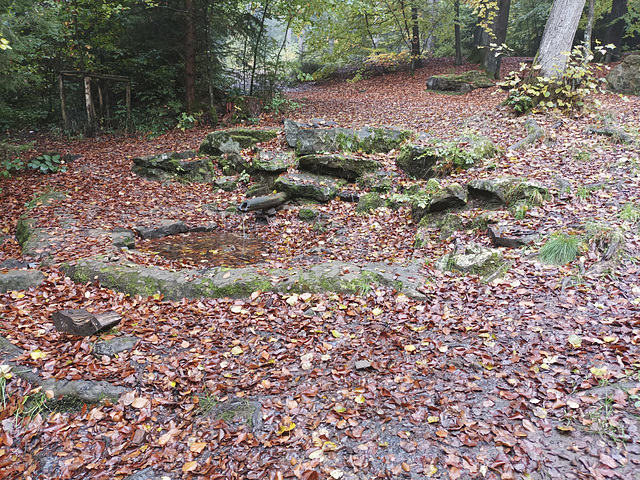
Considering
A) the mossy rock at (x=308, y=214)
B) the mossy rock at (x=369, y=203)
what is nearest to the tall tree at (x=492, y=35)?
the mossy rock at (x=369, y=203)

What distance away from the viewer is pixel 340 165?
9016 millimetres

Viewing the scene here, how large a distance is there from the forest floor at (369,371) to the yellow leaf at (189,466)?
4 centimetres

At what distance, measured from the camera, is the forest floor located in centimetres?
264

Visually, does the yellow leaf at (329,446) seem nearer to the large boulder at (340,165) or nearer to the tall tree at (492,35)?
the large boulder at (340,165)

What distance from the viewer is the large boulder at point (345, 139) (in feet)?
31.6

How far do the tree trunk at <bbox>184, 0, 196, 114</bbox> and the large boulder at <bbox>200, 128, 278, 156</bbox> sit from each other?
3.43 meters

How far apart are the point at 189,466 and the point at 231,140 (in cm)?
925

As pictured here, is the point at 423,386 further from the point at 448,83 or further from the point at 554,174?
the point at 448,83

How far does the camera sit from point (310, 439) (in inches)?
113

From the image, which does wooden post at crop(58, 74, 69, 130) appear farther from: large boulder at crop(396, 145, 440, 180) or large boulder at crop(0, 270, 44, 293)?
large boulder at crop(396, 145, 440, 180)

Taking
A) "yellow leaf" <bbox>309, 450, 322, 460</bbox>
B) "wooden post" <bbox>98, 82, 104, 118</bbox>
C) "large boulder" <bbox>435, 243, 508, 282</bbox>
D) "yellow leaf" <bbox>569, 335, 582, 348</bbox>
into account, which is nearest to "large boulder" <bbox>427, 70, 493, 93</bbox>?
"large boulder" <bbox>435, 243, 508, 282</bbox>

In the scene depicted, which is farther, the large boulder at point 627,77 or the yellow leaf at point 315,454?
the large boulder at point 627,77

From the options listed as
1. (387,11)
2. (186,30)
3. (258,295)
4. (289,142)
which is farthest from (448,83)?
(258,295)

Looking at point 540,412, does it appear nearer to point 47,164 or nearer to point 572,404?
point 572,404
